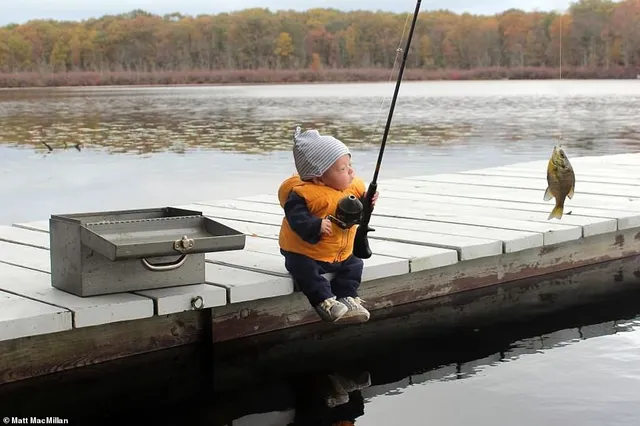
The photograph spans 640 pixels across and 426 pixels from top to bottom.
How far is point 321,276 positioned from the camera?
5203 millimetres

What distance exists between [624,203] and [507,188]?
4.10ft

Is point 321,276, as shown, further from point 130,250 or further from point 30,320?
point 30,320

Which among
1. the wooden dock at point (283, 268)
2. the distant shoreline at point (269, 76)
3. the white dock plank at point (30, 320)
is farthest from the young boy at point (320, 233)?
the distant shoreline at point (269, 76)

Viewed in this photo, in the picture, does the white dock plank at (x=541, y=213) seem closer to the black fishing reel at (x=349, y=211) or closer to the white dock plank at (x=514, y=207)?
the white dock plank at (x=514, y=207)

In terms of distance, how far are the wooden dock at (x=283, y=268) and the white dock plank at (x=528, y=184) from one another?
2cm

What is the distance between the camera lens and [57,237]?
4961 mm

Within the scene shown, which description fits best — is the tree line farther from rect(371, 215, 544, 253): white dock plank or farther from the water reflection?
rect(371, 215, 544, 253): white dock plank

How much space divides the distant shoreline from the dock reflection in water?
6584 cm

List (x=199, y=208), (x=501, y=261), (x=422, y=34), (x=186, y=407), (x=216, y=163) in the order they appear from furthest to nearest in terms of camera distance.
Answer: (x=422, y=34) → (x=216, y=163) → (x=199, y=208) → (x=501, y=261) → (x=186, y=407)

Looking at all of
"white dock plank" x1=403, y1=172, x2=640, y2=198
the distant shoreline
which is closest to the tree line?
the distant shoreline

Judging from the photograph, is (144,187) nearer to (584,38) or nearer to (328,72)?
(584,38)

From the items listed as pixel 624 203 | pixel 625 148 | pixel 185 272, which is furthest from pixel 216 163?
pixel 185 272

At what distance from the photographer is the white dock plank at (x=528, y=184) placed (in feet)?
27.9

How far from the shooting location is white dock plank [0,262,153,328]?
15.2 ft
